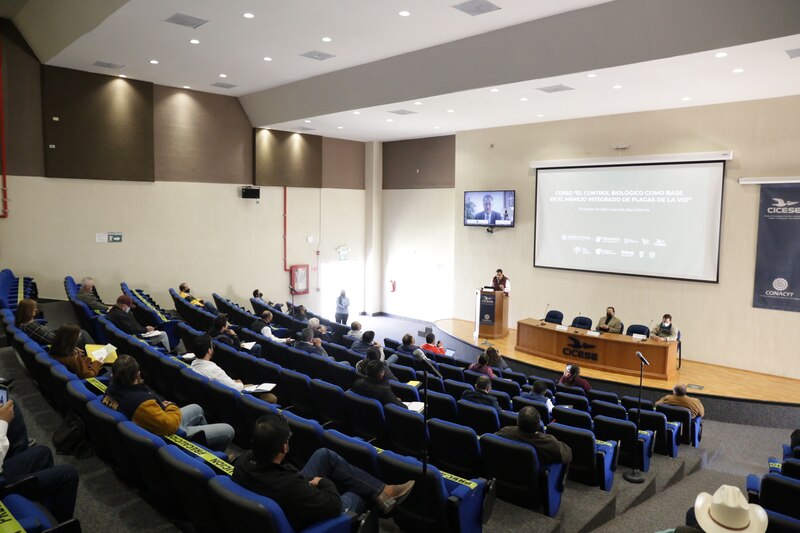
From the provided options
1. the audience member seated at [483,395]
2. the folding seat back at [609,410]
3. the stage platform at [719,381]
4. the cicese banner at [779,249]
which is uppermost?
the cicese banner at [779,249]

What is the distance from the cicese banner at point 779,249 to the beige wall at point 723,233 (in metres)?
0.14

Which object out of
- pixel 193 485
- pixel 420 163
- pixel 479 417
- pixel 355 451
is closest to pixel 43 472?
pixel 193 485

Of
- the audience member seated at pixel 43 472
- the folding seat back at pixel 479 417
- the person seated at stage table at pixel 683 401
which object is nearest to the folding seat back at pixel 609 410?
the person seated at stage table at pixel 683 401

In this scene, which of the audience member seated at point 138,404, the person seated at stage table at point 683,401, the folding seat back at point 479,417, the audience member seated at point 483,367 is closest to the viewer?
the audience member seated at point 138,404

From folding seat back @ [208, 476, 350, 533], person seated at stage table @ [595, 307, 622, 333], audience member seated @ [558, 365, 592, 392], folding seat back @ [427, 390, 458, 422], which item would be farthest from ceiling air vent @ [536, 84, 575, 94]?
folding seat back @ [208, 476, 350, 533]

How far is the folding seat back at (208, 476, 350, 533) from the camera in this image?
8.34 ft

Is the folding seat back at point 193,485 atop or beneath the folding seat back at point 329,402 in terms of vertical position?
atop

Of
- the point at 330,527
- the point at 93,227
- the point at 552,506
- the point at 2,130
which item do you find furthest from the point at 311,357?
the point at 2,130

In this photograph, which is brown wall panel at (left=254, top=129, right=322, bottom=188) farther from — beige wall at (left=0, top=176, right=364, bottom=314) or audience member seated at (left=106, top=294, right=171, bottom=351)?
audience member seated at (left=106, top=294, right=171, bottom=351)

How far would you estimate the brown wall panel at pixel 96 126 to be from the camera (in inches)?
398

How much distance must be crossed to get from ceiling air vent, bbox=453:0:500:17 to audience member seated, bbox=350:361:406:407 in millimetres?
4520

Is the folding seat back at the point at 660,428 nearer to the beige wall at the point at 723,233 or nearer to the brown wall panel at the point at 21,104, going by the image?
the beige wall at the point at 723,233

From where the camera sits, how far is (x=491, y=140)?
12.9 meters

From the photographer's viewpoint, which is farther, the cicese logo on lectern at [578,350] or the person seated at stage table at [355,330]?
the cicese logo on lectern at [578,350]
